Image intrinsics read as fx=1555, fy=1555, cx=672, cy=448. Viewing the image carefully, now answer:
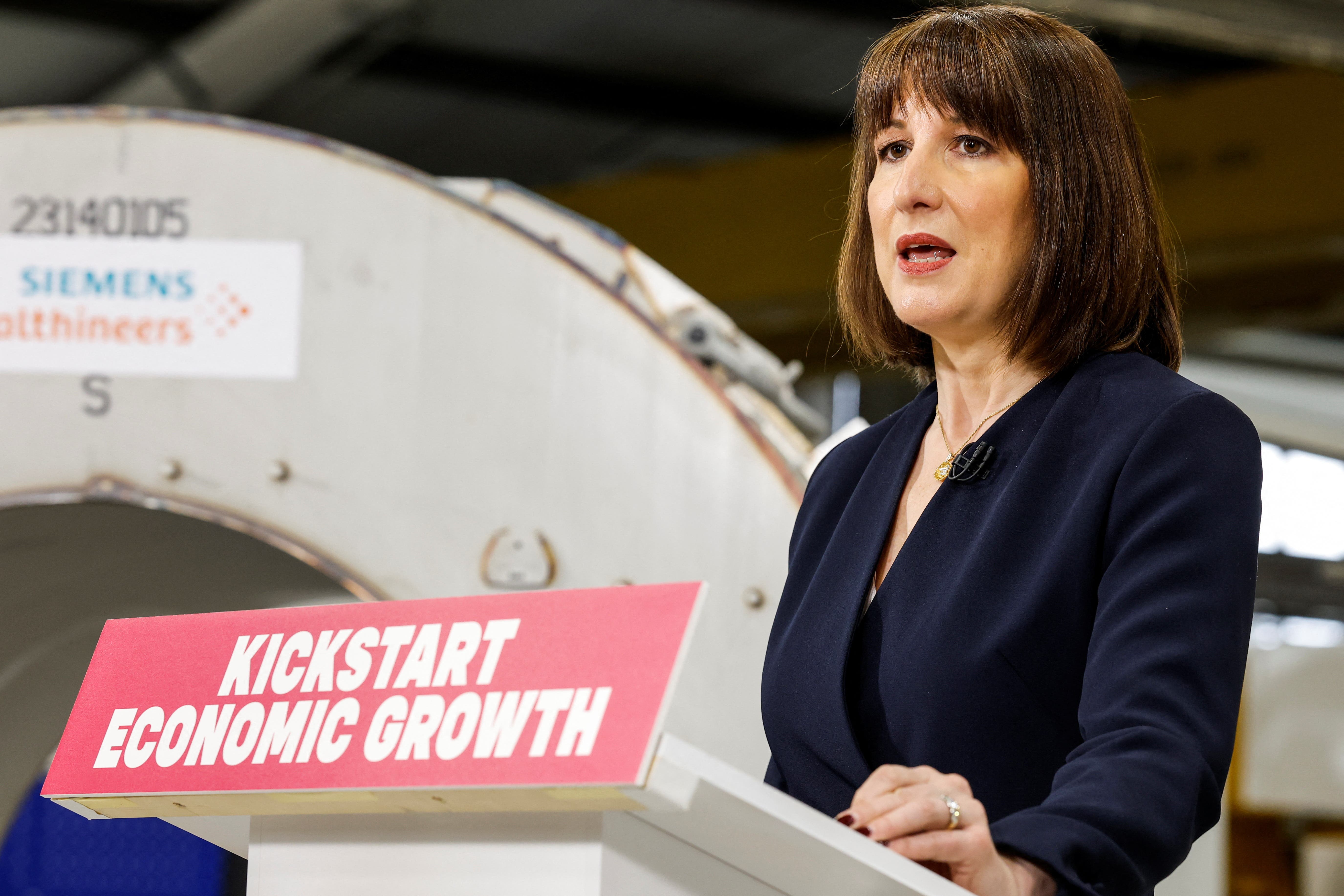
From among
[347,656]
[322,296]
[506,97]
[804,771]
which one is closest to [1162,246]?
[804,771]

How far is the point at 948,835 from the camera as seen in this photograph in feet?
2.19

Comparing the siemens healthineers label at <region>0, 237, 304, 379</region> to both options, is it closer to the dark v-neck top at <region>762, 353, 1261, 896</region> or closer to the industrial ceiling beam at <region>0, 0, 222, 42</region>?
the dark v-neck top at <region>762, 353, 1261, 896</region>

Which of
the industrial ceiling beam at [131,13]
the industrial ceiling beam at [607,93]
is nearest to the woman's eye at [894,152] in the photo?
the industrial ceiling beam at [131,13]

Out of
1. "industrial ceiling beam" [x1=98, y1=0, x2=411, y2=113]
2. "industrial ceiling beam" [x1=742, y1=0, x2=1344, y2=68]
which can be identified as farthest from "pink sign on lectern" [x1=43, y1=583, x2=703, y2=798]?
"industrial ceiling beam" [x1=98, y1=0, x2=411, y2=113]

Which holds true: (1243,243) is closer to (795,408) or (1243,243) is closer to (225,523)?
(795,408)

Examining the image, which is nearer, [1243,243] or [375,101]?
[1243,243]

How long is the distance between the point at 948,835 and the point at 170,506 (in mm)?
1167

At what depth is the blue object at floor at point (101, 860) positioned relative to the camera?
3.48 m

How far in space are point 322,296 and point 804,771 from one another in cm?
93

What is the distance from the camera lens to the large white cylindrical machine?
64.2 inches

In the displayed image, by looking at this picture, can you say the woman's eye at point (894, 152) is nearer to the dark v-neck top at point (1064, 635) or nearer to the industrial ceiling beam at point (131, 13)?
the dark v-neck top at point (1064, 635)

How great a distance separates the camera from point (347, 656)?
2.31 ft

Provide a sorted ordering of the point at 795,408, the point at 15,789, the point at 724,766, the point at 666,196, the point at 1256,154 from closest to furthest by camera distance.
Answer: the point at 724,766, the point at 795,408, the point at 15,789, the point at 1256,154, the point at 666,196

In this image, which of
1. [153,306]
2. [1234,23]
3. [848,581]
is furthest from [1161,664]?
[1234,23]
